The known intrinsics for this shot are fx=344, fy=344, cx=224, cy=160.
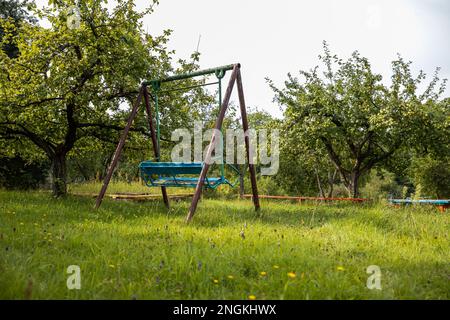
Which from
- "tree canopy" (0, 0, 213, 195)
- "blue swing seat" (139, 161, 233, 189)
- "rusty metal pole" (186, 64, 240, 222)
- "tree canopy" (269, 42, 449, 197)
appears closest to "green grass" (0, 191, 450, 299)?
"rusty metal pole" (186, 64, 240, 222)

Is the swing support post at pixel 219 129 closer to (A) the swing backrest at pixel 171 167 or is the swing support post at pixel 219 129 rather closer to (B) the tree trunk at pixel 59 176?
(A) the swing backrest at pixel 171 167

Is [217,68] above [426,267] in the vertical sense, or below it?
above

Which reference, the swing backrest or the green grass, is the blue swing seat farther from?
the green grass

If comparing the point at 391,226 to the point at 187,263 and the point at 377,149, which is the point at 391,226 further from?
the point at 377,149

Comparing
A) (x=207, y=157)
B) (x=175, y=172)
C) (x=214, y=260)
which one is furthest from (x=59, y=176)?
(x=214, y=260)

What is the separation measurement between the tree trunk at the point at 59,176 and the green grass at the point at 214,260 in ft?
14.4

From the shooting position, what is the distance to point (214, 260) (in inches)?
143

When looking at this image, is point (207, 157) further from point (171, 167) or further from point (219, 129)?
point (171, 167)

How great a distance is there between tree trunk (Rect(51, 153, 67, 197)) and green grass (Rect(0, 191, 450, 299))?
4.39 m

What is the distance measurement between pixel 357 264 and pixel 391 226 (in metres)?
2.85

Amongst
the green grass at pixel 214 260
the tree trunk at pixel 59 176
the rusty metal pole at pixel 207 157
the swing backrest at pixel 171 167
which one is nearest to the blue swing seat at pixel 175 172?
the swing backrest at pixel 171 167
